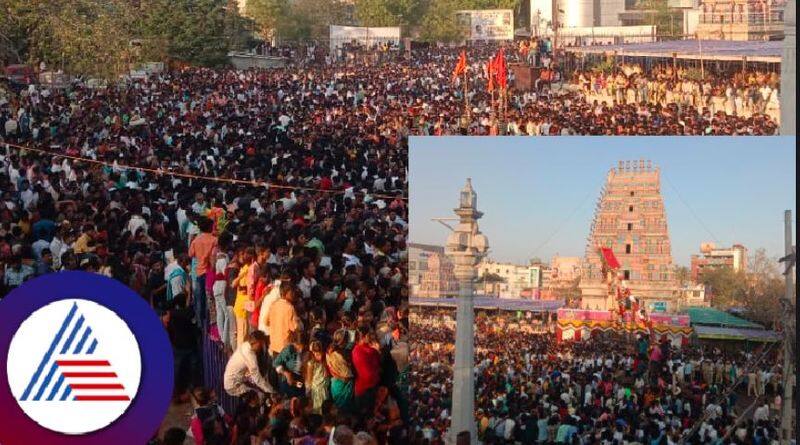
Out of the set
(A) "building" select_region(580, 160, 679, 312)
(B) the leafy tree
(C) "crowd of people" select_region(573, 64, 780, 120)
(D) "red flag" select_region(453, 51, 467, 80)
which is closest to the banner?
(D) "red flag" select_region(453, 51, 467, 80)

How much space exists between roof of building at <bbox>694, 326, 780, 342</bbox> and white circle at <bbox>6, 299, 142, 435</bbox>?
295 centimetres

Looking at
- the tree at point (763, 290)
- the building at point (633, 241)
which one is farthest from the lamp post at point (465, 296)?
the tree at point (763, 290)

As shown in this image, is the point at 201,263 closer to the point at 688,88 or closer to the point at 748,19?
the point at 748,19

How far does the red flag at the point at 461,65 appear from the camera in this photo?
20.0 metres

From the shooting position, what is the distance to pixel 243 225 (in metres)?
11.7

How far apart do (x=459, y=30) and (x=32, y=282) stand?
42.9 ft

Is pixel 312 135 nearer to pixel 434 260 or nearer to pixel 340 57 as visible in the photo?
pixel 340 57

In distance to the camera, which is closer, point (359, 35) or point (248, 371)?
point (248, 371)

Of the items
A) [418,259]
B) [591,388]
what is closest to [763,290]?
[591,388]

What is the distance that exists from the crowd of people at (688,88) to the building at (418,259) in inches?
406

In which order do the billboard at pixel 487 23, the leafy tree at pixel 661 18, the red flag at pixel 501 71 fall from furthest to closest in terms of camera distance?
the billboard at pixel 487 23 → the red flag at pixel 501 71 → the leafy tree at pixel 661 18

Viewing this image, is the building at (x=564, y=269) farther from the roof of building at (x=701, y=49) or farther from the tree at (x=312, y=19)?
the tree at (x=312, y=19)

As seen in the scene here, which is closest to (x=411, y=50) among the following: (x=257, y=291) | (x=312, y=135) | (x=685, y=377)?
(x=312, y=135)

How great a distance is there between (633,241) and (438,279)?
1.05 meters
